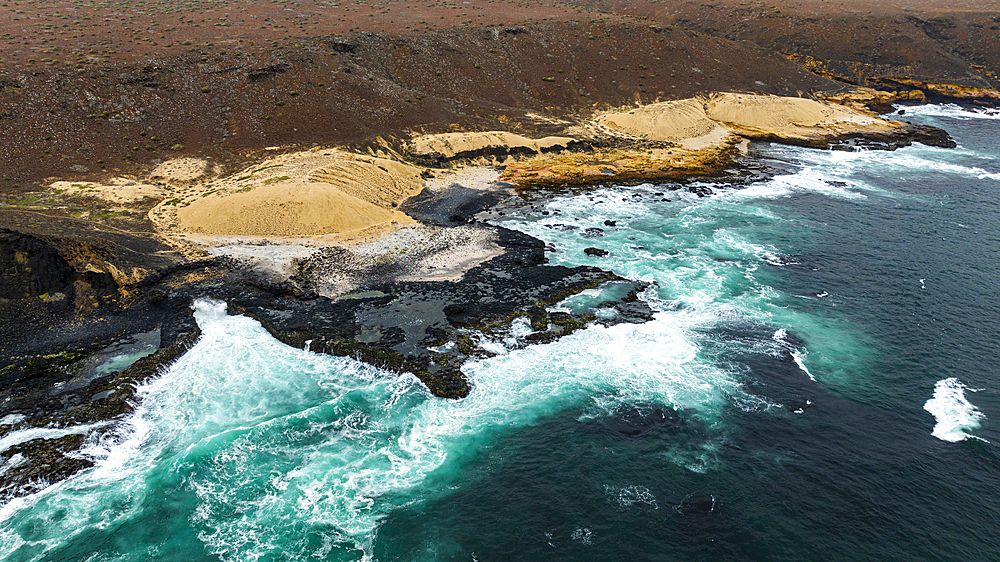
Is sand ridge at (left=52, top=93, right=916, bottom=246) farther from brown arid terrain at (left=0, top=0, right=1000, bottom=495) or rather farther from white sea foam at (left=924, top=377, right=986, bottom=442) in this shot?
white sea foam at (left=924, top=377, right=986, bottom=442)

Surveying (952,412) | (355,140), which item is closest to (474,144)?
(355,140)

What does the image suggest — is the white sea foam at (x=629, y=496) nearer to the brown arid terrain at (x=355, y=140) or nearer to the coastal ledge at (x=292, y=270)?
the coastal ledge at (x=292, y=270)

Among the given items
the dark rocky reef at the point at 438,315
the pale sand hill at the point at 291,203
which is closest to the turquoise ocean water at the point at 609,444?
the dark rocky reef at the point at 438,315

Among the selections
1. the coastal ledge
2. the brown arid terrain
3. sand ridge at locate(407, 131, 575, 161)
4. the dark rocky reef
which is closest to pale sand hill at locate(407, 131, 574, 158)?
sand ridge at locate(407, 131, 575, 161)

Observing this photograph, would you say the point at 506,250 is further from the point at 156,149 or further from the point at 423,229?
the point at 156,149

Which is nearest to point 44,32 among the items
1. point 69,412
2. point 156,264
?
point 156,264
